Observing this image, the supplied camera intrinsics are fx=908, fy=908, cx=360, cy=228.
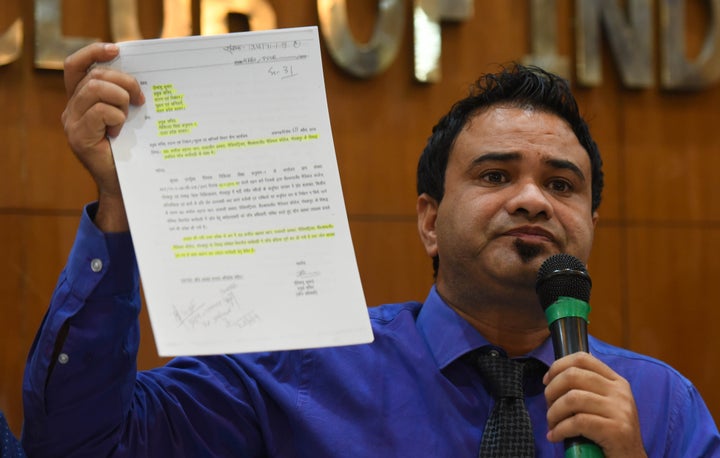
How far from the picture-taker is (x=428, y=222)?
175 cm

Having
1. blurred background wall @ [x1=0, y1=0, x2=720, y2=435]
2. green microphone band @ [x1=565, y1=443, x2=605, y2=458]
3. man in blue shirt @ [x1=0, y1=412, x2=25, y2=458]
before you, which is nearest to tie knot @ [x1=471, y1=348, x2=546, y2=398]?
green microphone band @ [x1=565, y1=443, x2=605, y2=458]

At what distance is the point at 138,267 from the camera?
1.15m

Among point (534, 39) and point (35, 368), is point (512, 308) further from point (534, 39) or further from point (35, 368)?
point (534, 39)

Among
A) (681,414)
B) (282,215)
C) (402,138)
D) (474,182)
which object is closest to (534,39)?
(402,138)

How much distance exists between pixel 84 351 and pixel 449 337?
0.63 meters

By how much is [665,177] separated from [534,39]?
0.67m

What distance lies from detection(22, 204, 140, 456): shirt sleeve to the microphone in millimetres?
555

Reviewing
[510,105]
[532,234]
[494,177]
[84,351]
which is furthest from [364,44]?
[84,351]

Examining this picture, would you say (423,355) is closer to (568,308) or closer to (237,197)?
(568,308)

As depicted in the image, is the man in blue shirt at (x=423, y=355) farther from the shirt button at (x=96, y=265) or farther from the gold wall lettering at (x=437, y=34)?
the gold wall lettering at (x=437, y=34)

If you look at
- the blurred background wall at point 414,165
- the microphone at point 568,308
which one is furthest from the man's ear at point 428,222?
the blurred background wall at point 414,165

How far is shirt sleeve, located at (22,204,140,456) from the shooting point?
3.85ft

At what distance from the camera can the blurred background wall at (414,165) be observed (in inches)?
97.8

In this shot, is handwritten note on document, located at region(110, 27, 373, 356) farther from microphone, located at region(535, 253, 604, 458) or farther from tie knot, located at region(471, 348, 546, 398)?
tie knot, located at region(471, 348, 546, 398)
